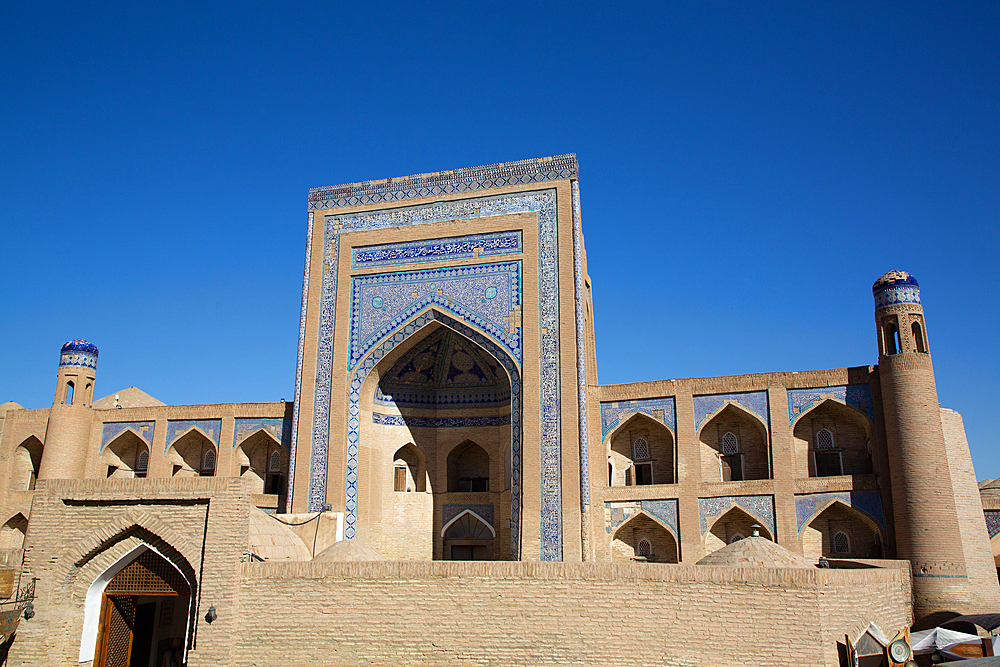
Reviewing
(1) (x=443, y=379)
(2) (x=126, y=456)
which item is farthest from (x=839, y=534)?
(2) (x=126, y=456)

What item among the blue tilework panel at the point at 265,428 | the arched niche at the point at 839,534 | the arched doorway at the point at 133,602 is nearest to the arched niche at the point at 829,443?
the arched niche at the point at 839,534

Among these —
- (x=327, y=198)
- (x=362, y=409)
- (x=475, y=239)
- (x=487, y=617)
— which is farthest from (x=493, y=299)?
(x=487, y=617)

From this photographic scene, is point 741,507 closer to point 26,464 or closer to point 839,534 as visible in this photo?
point 839,534

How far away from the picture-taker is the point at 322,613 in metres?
7.45

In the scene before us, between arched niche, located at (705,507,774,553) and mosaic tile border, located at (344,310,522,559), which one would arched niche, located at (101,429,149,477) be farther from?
arched niche, located at (705,507,774,553)

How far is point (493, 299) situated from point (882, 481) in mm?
5809

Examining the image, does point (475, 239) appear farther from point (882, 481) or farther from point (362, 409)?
point (882, 481)

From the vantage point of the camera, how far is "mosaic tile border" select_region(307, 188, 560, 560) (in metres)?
11.1

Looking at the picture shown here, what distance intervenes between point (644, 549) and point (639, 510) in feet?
2.09

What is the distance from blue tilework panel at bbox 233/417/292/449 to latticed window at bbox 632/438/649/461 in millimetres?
5475

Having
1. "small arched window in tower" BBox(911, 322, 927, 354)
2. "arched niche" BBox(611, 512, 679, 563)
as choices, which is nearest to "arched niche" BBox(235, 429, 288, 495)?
"arched niche" BBox(611, 512, 679, 563)

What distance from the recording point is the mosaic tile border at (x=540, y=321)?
36.5 ft

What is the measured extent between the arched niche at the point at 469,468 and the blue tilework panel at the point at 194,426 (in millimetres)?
3975

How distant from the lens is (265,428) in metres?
13.6
